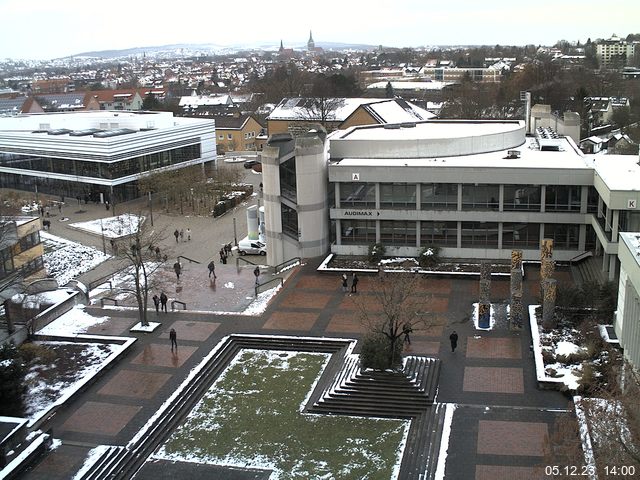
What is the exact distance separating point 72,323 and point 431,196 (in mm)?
20928

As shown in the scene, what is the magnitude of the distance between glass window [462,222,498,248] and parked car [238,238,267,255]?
14047 millimetres

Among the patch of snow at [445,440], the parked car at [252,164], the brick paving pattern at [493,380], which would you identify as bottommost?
the patch of snow at [445,440]

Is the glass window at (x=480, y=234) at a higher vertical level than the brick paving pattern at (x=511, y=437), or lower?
higher

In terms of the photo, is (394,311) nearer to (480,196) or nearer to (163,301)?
(163,301)

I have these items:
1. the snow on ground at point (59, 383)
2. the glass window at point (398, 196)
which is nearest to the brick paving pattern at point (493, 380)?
the snow on ground at point (59, 383)

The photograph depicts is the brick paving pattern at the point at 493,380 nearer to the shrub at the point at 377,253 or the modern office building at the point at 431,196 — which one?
the modern office building at the point at 431,196

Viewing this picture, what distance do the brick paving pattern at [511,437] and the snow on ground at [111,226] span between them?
36615 millimetres

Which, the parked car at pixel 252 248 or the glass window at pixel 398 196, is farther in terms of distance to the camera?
the parked car at pixel 252 248

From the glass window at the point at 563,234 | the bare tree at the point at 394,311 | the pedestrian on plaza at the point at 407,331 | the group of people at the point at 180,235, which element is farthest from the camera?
the group of people at the point at 180,235

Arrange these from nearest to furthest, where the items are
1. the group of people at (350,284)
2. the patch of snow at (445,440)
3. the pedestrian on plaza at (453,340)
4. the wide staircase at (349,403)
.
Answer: the patch of snow at (445,440) → the wide staircase at (349,403) → the pedestrian on plaza at (453,340) → the group of people at (350,284)

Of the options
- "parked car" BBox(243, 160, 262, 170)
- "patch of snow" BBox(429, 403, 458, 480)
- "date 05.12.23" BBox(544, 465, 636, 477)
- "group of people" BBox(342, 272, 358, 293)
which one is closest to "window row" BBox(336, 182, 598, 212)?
"group of people" BBox(342, 272, 358, 293)

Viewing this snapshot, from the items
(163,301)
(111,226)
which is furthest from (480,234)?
(111,226)

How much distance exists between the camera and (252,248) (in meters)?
49.8

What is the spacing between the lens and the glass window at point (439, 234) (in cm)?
4294
